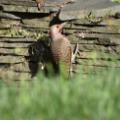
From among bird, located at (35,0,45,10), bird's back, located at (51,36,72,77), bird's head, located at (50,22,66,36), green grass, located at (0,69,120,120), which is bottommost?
bird's back, located at (51,36,72,77)

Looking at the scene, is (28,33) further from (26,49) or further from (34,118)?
(34,118)

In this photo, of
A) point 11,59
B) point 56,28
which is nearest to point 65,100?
point 56,28

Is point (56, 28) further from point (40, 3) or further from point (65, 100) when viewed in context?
point (65, 100)

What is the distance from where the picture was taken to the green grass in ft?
17.0

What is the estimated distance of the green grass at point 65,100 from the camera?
518cm

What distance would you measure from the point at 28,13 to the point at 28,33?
0.34 m

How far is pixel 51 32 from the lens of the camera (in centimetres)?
985

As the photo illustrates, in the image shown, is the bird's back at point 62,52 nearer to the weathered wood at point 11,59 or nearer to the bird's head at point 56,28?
the bird's head at point 56,28

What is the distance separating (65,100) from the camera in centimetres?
542

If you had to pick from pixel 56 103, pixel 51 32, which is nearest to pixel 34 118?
pixel 56 103

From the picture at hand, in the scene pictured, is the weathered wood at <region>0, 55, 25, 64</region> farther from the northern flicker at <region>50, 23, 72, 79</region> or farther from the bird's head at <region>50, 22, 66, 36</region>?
the bird's head at <region>50, 22, 66, 36</region>

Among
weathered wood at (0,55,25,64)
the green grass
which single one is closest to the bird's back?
weathered wood at (0,55,25,64)

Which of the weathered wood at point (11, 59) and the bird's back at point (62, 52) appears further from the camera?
the weathered wood at point (11, 59)

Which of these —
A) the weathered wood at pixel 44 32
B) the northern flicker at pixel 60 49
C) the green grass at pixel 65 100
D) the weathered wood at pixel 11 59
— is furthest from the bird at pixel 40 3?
the green grass at pixel 65 100
